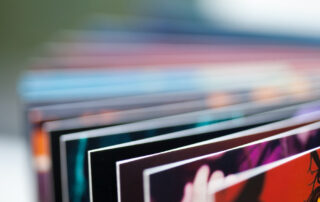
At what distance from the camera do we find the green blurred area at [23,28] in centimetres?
58

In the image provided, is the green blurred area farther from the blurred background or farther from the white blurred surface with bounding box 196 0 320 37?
the white blurred surface with bounding box 196 0 320 37

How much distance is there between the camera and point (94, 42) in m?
0.57

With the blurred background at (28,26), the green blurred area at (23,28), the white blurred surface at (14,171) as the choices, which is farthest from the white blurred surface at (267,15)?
the white blurred surface at (14,171)

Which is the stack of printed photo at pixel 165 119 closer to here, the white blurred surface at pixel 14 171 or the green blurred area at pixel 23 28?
the green blurred area at pixel 23 28

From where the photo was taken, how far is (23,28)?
1.96 feet

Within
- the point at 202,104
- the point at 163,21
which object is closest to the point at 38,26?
the point at 163,21

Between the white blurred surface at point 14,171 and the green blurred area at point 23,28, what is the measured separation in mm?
22

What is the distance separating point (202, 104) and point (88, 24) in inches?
10.8

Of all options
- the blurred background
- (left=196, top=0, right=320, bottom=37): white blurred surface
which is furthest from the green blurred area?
(left=196, top=0, right=320, bottom=37): white blurred surface

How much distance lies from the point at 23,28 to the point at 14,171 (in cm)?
26

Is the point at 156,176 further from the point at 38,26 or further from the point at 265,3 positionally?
the point at 265,3

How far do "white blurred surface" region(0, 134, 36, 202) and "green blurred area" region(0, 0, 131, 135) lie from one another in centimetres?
2

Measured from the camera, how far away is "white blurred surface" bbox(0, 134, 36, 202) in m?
0.59

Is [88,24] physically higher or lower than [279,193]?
higher
